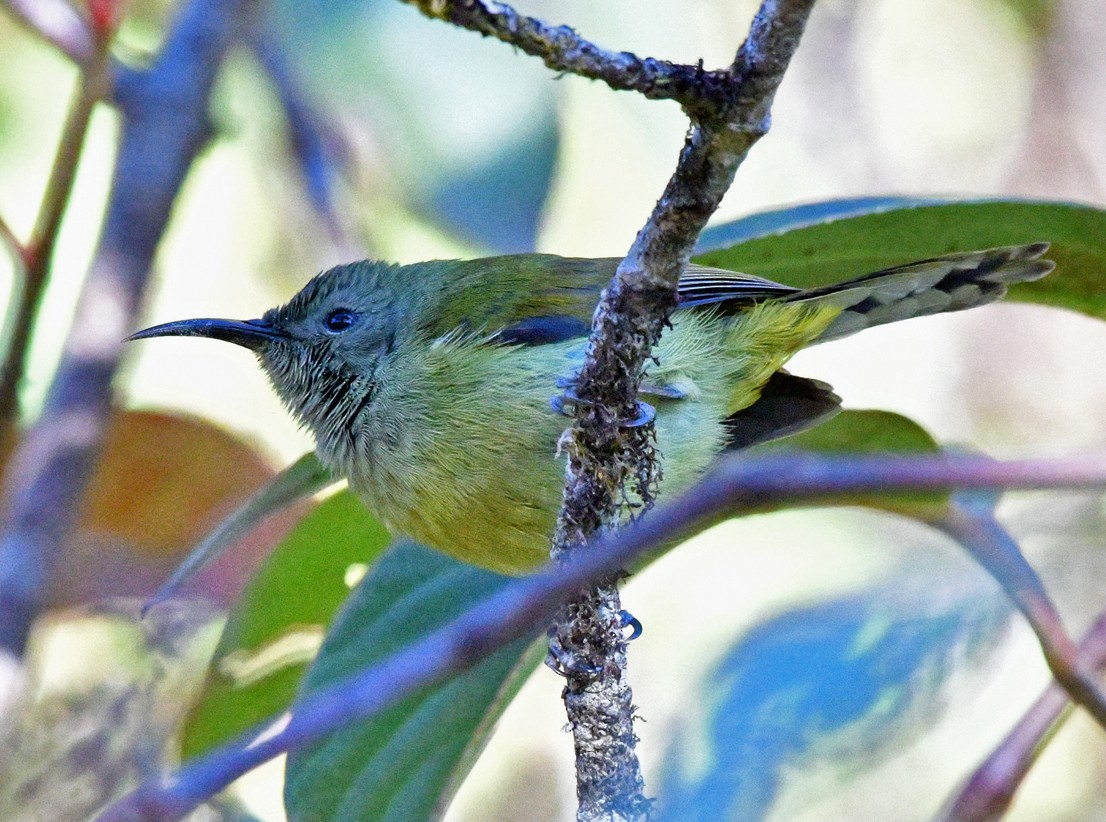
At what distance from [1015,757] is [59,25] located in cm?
237

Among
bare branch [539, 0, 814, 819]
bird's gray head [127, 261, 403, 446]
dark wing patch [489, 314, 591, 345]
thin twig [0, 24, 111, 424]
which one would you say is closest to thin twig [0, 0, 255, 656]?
thin twig [0, 24, 111, 424]

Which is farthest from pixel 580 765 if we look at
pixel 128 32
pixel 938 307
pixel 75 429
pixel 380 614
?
pixel 128 32

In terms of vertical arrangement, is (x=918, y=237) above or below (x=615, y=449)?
above

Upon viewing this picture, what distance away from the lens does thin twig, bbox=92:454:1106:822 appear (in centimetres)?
67

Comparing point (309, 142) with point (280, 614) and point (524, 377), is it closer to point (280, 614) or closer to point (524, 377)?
point (524, 377)

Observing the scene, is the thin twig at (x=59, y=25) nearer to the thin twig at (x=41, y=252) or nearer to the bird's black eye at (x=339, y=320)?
the thin twig at (x=41, y=252)

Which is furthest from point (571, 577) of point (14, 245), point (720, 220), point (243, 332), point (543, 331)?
point (720, 220)

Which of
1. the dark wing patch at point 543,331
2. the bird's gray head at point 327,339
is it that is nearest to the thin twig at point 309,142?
the bird's gray head at point 327,339

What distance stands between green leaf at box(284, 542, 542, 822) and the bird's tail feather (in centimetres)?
→ 109

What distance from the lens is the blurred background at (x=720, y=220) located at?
1.50 metres

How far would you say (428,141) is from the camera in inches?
161

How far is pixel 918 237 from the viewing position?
2688mm

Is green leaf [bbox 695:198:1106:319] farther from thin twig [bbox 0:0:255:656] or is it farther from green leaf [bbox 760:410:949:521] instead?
thin twig [bbox 0:0:255:656]

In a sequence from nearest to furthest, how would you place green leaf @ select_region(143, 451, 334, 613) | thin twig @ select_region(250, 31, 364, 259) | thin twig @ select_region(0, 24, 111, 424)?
thin twig @ select_region(0, 24, 111, 424) < green leaf @ select_region(143, 451, 334, 613) < thin twig @ select_region(250, 31, 364, 259)
